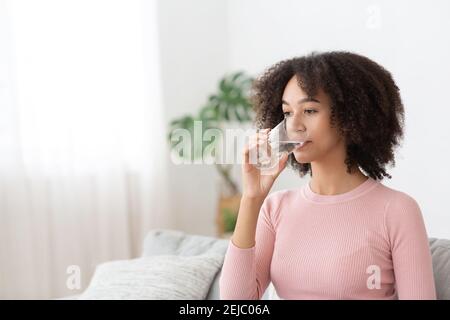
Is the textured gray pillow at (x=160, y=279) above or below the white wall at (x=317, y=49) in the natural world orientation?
below

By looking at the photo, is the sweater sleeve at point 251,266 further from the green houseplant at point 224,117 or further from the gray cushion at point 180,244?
the green houseplant at point 224,117

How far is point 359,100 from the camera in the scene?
1251mm

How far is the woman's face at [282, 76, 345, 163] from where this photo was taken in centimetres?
126

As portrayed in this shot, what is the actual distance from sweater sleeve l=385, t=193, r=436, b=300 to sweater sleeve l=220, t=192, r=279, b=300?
0.88 feet

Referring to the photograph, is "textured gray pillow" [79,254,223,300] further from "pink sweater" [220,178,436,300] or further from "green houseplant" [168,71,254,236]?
"green houseplant" [168,71,254,236]

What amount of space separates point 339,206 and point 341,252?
103 millimetres

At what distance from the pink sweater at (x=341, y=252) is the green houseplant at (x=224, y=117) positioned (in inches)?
71.8

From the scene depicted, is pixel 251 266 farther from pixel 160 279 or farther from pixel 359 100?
pixel 160 279

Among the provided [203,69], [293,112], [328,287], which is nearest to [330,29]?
[203,69]

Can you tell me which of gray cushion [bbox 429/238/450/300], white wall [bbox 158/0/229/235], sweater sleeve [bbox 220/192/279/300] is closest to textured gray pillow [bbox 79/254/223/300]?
sweater sleeve [bbox 220/192/279/300]

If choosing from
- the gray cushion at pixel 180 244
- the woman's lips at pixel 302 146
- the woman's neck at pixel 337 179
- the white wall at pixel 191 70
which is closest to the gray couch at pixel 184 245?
the gray cushion at pixel 180 244

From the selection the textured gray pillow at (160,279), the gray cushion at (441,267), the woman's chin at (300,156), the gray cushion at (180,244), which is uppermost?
the woman's chin at (300,156)

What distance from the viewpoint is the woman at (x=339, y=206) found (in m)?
1.23

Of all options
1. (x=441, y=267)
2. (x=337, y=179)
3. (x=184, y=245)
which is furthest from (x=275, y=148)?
(x=184, y=245)
